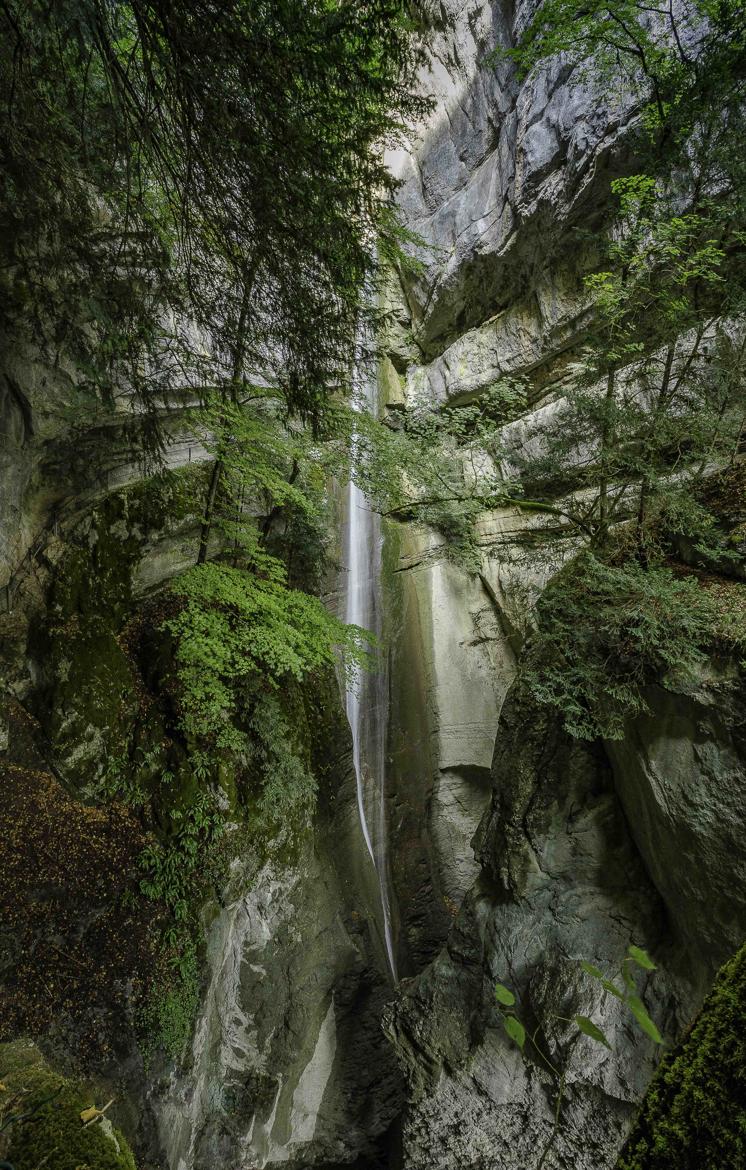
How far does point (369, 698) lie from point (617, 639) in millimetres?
5803

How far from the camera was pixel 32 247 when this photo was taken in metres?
3.01

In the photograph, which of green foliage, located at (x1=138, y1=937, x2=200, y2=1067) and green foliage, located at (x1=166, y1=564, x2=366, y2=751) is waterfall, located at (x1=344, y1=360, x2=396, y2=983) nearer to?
green foliage, located at (x1=166, y1=564, x2=366, y2=751)

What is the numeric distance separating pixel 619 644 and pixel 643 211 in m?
3.83

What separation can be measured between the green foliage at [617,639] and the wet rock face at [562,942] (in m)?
0.28

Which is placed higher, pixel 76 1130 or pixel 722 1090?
pixel 722 1090

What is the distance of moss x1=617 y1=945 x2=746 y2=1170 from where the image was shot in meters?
0.89

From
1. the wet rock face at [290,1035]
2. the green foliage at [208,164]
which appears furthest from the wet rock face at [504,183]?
the wet rock face at [290,1035]

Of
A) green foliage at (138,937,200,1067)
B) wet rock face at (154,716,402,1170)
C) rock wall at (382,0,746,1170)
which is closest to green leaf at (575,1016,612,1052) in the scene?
rock wall at (382,0,746,1170)

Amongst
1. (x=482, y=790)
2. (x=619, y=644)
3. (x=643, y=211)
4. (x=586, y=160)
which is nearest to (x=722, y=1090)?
(x=619, y=644)

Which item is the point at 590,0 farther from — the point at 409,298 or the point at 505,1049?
the point at 505,1049

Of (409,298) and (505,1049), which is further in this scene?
(409,298)

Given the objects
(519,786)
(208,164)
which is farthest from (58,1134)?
(519,786)

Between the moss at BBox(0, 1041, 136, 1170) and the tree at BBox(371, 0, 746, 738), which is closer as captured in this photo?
the moss at BBox(0, 1041, 136, 1170)

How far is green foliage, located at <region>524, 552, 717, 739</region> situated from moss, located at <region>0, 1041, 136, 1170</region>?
12.3ft
